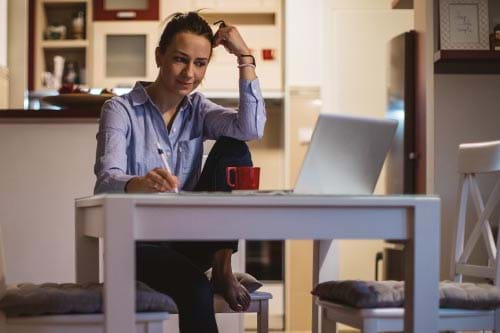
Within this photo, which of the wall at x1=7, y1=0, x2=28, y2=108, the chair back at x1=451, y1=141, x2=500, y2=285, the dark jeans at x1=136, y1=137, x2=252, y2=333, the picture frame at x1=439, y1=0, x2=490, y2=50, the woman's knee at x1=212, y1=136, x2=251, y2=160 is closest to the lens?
the dark jeans at x1=136, y1=137, x2=252, y2=333

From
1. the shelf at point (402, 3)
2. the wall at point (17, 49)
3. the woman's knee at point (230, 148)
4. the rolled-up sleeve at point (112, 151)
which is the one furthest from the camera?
the wall at point (17, 49)

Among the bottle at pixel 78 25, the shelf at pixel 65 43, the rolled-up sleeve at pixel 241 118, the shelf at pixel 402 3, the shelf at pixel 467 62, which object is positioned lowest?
the rolled-up sleeve at pixel 241 118

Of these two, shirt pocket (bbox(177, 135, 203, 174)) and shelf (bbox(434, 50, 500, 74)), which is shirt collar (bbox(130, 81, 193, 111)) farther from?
shelf (bbox(434, 50, 500, 74))

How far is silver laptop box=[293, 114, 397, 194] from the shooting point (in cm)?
182

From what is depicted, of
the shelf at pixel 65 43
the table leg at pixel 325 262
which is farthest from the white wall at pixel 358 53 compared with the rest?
the table leg at pixel 325 262

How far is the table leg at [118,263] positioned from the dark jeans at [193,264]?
43 centimetres

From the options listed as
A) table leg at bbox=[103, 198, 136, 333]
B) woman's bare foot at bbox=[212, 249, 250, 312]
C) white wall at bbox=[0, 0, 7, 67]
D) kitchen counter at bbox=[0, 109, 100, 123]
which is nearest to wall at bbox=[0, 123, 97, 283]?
kitchen counter at bbox=[0, 109, 100, 123]

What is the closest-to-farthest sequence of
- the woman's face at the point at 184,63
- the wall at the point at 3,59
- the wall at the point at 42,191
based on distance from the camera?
1. the woman's face at the point at 184,63
2. the wall at the point at 42,191
3. the wall at the point at 3,59

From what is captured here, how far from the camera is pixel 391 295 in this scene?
2053 mm

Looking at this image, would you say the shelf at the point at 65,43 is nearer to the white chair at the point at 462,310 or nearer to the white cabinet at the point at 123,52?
the white cabinet at the point at 123,52

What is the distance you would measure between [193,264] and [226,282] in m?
0.17

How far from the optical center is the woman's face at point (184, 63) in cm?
252

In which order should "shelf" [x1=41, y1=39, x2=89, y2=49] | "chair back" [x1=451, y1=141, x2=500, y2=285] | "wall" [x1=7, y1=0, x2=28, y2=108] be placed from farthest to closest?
"shelf" [x1=41, y1=39, x2=89, y2=49], "wall" [x1=7, y1=0, x2=28, y2=108], "chair back" [x1=451, y1=141, x2=500, y2=285]

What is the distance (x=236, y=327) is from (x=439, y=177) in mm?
1357
